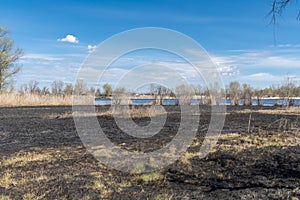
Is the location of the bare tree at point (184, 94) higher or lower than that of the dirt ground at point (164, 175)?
higher

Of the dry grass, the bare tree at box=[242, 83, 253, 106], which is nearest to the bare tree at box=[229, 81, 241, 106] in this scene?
the bare tree at box=[242, 83, 253, 106]

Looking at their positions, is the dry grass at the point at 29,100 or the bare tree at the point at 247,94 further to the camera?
the bare tree at the point at 247,94

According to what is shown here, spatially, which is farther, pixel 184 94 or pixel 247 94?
pixel 247 94

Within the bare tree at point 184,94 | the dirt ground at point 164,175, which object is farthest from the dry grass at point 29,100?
the dirt ground at point 164,175

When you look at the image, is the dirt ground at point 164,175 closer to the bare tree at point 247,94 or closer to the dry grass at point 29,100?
the dry grass at point 29,100

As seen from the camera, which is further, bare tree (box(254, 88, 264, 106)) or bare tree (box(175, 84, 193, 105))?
bare tree (box(254, 88, 264, 106))

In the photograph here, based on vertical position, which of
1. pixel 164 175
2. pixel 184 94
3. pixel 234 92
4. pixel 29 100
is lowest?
pixel 164 175

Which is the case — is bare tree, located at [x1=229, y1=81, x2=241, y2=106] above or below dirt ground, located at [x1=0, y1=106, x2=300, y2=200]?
above

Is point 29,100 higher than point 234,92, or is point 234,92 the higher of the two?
point 234,92

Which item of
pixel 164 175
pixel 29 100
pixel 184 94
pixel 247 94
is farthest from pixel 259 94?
pixel 164 175

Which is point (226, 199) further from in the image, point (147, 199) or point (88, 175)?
point (88, 175)

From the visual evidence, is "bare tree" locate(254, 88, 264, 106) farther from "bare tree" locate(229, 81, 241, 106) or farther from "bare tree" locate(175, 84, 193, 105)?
"bare tree" locate(175, 84, 193, 105)

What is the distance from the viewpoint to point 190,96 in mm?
19672

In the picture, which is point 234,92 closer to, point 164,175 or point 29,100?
point 29,100
